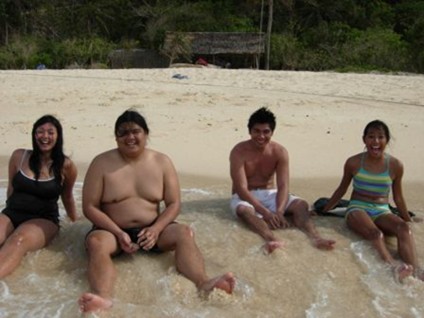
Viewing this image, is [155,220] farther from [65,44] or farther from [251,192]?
[65,44]

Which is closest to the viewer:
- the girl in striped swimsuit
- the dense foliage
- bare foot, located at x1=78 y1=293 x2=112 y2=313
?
bare foot, located at x1=78 y1=293 x2=112 y2=313

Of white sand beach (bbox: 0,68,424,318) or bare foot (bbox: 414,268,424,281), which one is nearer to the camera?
white sand beach (bbox: 0,68,424,318)

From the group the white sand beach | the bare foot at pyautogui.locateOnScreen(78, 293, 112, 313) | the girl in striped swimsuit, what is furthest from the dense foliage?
the bare foot at pyautogui.locateOnScreen(78, 293, 112, 313)

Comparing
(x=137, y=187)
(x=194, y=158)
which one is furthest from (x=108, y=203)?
(x=194, y=158)

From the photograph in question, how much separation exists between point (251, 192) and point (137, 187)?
1295mm

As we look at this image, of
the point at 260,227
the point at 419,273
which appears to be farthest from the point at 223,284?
the point at 419,273

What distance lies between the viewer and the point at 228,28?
29031 millimetres

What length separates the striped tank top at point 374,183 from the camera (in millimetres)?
4520

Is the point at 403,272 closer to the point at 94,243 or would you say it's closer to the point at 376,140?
the point at 376,140

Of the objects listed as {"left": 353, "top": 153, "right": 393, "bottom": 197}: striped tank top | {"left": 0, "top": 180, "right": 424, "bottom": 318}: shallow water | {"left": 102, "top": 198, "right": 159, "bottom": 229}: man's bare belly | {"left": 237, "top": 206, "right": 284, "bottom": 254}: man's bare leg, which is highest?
{"left": 353, "top": 153, "right": 393, "bottom": 197}: striped tank top

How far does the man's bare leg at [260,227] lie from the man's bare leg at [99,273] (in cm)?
122

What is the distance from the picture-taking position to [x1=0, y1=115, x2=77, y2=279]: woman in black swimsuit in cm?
407

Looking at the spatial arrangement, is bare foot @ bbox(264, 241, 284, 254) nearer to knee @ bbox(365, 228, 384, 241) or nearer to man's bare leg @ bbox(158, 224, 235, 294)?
man's bare leg @ bbox(158, 224, 235, 294)

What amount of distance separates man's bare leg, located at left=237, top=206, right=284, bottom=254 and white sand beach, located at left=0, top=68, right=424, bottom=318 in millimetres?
96
